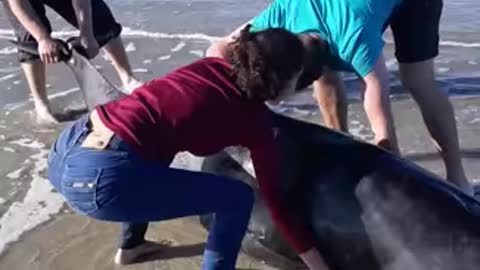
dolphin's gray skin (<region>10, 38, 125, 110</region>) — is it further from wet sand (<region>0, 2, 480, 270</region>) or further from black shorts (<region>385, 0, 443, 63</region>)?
black shorts (<region>385, 0, 443, 63</region>)

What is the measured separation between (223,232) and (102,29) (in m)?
3.41

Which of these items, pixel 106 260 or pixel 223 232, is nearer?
pixel 223 232

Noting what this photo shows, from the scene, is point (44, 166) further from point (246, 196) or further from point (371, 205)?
point (371, 205)

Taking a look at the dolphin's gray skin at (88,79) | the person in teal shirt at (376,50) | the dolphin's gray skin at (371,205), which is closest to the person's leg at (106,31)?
the dolphin's gray skin at (88,79)

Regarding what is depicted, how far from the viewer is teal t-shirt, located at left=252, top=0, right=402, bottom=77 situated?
4586 millimetres

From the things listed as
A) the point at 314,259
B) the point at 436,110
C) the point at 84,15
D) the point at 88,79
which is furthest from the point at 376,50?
the point at 84,15

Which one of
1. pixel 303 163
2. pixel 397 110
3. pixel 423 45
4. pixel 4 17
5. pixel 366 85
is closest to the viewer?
pixel 303 163

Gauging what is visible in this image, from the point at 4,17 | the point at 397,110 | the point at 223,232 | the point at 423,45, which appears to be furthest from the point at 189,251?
the point at 4,17

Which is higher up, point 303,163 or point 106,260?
point 303,163

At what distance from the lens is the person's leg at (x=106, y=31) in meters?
7.04

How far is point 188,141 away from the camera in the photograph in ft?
12.9

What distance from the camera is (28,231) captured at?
17.1ft

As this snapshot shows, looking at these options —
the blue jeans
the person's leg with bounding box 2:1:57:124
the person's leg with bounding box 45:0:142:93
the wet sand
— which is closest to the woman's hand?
the blue jeans

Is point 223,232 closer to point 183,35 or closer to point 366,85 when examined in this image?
point 366,85
